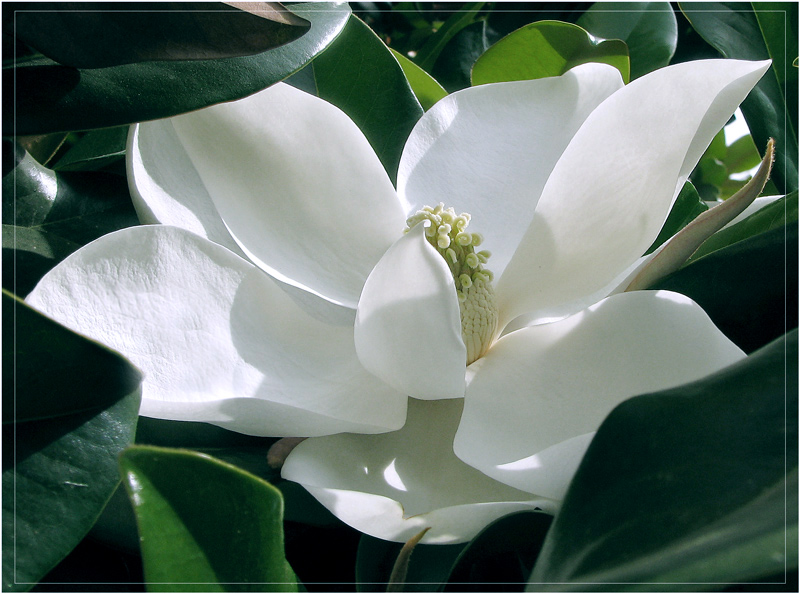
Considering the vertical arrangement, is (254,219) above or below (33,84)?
below

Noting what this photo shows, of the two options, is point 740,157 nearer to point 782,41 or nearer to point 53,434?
point 782,41

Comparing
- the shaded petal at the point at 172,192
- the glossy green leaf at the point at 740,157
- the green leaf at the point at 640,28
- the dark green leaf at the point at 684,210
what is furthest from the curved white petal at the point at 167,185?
the glossy green leaf at the point at 740,157

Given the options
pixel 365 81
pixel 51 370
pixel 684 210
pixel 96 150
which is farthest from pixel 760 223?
pixel 96 150

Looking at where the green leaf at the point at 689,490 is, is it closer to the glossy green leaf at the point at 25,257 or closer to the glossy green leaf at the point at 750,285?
the glossy green leaf at the point at 750,285

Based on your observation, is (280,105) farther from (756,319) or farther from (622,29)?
(622,29)

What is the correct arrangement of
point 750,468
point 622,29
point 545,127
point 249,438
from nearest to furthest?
point 750,468 < point 249,438 < point 545,127 < point 622,29

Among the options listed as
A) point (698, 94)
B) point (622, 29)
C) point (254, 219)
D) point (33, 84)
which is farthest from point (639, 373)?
point (622, 29)
